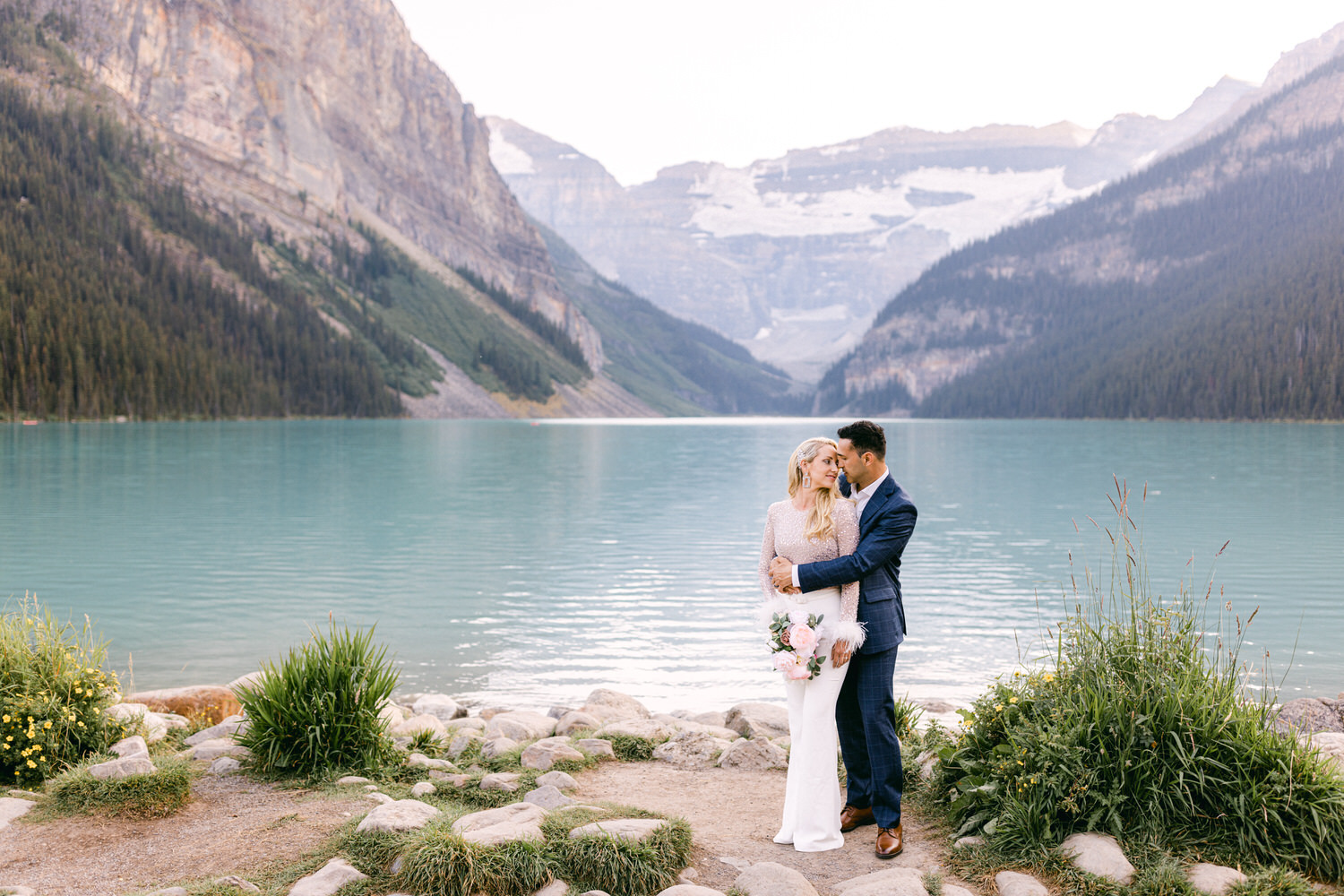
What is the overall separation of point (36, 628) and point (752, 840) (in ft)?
25.2

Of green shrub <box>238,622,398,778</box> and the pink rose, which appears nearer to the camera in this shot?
the pink rose

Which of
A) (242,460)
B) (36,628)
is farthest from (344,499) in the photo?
(36,628)

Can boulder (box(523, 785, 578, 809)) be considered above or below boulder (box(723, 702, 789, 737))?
above

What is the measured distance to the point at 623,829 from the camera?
22.1ft

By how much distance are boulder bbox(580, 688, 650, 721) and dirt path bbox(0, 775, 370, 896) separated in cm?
484

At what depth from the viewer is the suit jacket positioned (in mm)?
6836

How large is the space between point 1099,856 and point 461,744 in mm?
6310

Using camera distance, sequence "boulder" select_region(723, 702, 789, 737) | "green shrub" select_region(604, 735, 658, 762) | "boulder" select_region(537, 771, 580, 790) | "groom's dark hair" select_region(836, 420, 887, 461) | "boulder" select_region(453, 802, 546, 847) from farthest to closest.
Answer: "boulder" select_region(723, 702, 789, 737) → "green shrub" select_region(604, 735, 658, 762) → "boulder" select_region(537, 771, 580, 790) → "groom's dark hair" select_region(836, 420, 887, 461) → "boulder" select_region(453, 802, 546, 847)

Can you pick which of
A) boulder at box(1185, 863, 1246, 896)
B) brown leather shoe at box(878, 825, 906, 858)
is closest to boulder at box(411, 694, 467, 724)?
brown leather shoe at box(878, 825, 906, 858)

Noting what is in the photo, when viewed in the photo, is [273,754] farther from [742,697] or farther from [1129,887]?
[742,697]

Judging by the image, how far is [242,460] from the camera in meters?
64.4

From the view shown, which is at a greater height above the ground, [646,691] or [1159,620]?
[1159,620]

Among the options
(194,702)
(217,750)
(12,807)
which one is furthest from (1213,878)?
(194,702)

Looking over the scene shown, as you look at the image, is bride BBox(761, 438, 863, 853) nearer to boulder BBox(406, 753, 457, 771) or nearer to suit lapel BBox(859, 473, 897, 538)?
suit lapel BBox(859, 473, 897, 538)
